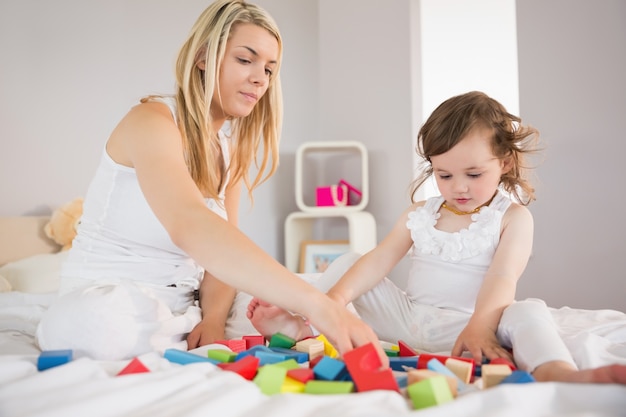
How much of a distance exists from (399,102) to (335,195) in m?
0.62

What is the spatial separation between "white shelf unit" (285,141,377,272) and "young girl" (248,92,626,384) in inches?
66.9

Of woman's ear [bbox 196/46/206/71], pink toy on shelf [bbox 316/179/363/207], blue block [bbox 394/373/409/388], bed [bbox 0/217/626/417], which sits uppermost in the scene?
woman's ear [bbox 196/46/206/71]

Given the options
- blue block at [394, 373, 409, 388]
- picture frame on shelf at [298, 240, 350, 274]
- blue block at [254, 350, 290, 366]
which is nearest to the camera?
blue block at [394, 373, 409, 388]

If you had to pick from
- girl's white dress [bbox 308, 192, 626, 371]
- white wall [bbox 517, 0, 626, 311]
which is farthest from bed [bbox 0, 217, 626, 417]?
white wall [bbox 517, 0, 626, 311]

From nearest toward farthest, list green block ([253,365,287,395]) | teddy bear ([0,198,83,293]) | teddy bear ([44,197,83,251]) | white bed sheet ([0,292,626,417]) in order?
1. white bed sheet ([0,292,626,417])
2. green block ([253,365,287,395])
3. teddy bear ([0,198,83,293])
4. teddy bear ([44,197,83,251])

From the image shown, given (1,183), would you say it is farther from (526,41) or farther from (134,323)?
(526,41)

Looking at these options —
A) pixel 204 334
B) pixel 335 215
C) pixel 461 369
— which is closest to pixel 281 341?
pixel 204 334

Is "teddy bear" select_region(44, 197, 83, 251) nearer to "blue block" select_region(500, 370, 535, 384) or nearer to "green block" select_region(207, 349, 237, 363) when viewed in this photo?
"green block" select_region(207, 349, 237, 363)

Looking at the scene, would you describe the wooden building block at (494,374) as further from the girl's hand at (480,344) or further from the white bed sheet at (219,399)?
the girl's hand at (480,344)

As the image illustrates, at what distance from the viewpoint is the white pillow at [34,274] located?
2.12 m

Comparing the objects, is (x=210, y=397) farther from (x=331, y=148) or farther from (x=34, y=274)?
(x=331, y=148)

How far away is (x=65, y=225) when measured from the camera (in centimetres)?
244

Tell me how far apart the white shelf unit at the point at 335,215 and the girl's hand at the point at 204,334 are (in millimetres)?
1906

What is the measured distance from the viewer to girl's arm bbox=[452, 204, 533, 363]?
1176 mm
